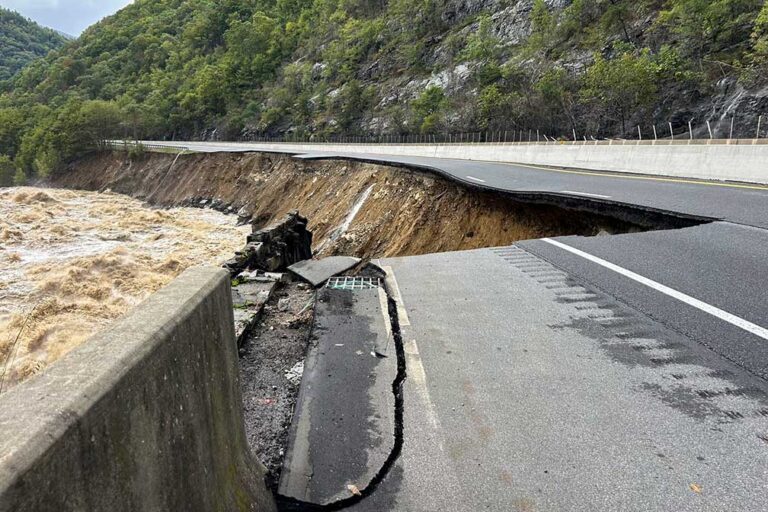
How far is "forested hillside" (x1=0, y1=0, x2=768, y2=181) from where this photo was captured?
104 ft

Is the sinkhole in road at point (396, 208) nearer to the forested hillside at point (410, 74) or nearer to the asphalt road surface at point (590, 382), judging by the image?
the asphalt road surface at point (590, 382)

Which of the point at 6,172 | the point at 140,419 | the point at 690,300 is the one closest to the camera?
the point at 140,419

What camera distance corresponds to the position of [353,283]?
19.9 ft

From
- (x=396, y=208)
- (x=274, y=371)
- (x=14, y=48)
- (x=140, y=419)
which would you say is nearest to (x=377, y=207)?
(x=396, y=208)

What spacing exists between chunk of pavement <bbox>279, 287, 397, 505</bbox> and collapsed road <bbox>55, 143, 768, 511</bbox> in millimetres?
76

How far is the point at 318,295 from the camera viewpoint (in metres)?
5.70

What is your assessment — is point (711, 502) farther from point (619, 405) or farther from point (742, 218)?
point (742, 218)

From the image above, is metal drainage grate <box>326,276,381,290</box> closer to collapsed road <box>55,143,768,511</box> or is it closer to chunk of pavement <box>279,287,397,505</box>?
collapsed road <box>55,143,768,511</box>

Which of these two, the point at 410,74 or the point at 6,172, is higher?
the point at 410,74

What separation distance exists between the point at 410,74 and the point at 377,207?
4838 centimetres

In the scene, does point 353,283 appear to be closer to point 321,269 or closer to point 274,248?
point 321,269

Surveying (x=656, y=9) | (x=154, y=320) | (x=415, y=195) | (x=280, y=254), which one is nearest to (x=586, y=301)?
(x=154, y=320)

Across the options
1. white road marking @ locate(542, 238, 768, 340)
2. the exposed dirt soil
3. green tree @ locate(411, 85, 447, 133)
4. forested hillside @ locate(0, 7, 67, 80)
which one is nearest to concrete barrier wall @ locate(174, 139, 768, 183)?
white road marking @ locate(542, 238, 768, 340)

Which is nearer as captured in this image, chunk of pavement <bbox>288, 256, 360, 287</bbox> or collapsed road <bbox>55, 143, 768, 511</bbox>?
collapsed road <bbox>55, 143, 768, 511</bbox>
